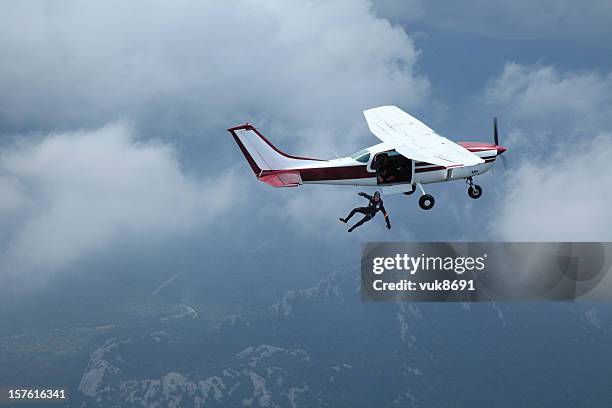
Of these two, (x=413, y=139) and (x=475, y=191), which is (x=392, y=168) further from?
(x=475, y=191)

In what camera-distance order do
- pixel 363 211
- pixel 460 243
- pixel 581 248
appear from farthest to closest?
pixel 581 248 → pixel 460 243 → pixel 363 211

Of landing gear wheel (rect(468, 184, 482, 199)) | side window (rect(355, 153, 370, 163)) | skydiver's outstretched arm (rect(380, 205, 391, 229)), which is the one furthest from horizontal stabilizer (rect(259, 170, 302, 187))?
landing gear wheel (rect(468, 184, 482, 199))

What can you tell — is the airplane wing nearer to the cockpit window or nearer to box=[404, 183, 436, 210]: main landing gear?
the cockpit window

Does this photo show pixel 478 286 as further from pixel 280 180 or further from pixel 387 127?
pixel 280 180

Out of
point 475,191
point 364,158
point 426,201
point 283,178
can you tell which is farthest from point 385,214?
point 475,191

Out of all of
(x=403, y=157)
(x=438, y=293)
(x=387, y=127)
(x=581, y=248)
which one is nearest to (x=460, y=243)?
(x=438, y=293)

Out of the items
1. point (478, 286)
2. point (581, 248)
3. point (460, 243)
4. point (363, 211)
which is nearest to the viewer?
point (363, 211)

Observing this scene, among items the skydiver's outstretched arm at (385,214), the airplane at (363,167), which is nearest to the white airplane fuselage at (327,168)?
the airplane at (363,167)
